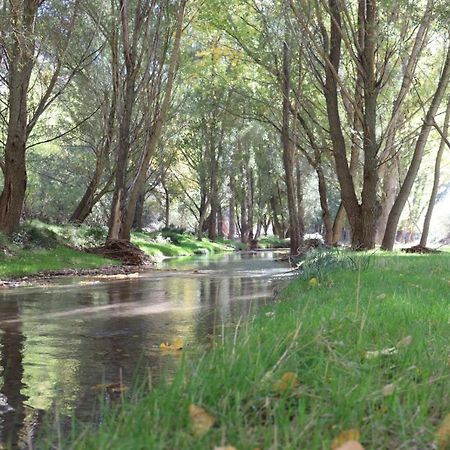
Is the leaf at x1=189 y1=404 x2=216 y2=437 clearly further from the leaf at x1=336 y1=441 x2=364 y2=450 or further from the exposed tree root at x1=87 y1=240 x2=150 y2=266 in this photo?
the exposed tree root at x1=87 y1=240 x2=150 y2=266

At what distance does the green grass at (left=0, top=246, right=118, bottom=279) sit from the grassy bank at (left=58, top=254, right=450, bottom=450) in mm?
10721

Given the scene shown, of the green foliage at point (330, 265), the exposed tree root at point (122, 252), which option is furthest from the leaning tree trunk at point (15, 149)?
the green foliage at point (330, 265)

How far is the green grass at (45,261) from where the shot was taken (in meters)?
13.7

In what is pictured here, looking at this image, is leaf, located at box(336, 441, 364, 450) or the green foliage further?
the green foliage

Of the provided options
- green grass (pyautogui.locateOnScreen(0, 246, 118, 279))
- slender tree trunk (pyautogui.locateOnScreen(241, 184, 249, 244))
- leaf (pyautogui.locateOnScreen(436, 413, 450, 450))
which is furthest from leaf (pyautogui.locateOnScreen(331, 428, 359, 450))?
slender tree trunk (pyautogui.locateOnScreen(241, 184, 249, 244))

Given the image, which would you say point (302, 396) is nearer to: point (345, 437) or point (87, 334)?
point (345, 437)

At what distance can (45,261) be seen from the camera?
16094mm

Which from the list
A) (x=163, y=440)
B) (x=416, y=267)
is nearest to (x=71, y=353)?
(x=163, y=440)

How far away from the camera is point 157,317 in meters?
7.63

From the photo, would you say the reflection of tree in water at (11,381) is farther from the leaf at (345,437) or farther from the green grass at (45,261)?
the green grass at (45,261)

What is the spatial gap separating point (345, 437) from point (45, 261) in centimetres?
1485

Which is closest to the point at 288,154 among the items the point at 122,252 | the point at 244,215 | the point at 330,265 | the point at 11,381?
the point at 122,252

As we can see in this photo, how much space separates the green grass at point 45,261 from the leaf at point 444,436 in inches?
461

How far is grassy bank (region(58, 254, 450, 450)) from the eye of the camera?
2.22 metres
